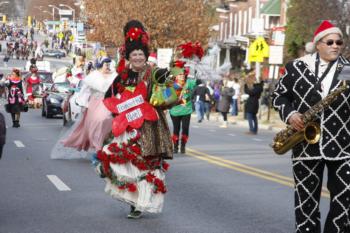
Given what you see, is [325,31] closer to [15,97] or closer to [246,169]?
[246,169]

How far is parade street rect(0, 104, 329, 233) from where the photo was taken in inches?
382

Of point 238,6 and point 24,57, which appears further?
point 24,57

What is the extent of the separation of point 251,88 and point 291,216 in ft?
61.5

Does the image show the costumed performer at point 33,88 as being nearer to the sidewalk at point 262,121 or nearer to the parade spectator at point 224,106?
the sidewalk at point 262,121

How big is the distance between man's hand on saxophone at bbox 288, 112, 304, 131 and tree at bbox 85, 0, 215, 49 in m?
53.3

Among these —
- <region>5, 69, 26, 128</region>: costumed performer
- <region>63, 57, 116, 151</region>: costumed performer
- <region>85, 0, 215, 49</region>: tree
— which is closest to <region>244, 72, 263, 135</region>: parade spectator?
<region>5, 69, 26, 128</region>: costumed performer

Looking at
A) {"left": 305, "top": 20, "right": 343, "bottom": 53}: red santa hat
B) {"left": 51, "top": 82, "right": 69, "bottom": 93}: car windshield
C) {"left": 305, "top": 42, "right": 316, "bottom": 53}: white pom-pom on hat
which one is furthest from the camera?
{"left": 51, "top": 82, "right": 69, "bottom": 93}: car windshield

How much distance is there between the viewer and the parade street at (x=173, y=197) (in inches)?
382

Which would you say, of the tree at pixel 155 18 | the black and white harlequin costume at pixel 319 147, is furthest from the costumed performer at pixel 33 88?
the black and white harlequin costume at pixel 319 147

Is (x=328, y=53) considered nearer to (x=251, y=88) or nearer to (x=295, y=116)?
(x=295, y=116)

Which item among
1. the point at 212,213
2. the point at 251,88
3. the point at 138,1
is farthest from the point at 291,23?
the point at 212,213

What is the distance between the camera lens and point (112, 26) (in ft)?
204

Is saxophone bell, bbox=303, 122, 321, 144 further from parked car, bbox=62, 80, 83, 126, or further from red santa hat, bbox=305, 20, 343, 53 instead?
parked car, bbox=62, 80, 83, 126

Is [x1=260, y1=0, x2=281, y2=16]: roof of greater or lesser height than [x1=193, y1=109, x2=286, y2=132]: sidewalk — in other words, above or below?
above
